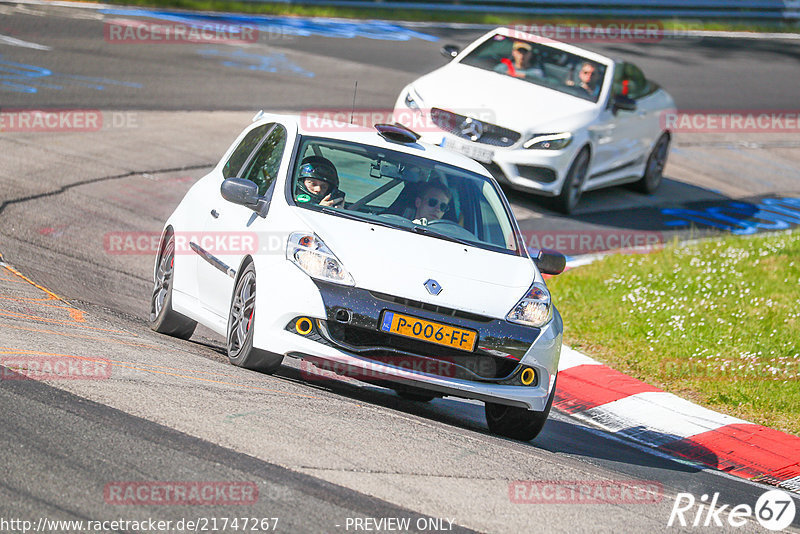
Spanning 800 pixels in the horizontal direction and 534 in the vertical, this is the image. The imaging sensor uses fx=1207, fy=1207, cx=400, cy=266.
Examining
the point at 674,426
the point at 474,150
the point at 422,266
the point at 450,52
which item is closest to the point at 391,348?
the point at 422,266

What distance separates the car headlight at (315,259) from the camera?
6602mm

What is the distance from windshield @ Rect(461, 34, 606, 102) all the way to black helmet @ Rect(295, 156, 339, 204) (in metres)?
7.77

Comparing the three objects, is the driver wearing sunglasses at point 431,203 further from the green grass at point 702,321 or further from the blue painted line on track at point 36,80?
the blue painted line on track at point 36,80

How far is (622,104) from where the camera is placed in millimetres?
15180

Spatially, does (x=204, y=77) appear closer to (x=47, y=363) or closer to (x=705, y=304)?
(x=705, y=304)

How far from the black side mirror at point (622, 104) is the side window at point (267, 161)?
793 cm

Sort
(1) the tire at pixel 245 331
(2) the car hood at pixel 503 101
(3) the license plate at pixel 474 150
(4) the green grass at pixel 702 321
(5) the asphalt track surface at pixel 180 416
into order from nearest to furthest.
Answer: (5) the asphalt track surface at pixel 180 416 → (1) the tire at pixel 245 331 → (4) the green grass at pixel 702 321 → (3) the license plate at pixel 474 150 → (2) the car hood at pixel 503 101

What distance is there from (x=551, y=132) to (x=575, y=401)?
5.84 m

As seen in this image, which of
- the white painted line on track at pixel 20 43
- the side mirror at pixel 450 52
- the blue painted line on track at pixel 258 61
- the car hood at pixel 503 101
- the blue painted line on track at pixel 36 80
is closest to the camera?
the car hood at pixel 503 101

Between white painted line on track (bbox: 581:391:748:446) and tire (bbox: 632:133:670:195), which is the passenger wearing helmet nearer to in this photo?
white painted line on track (bbox: 581:391:748:446)

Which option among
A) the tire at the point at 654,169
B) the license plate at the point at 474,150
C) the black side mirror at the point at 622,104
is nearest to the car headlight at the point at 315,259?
the license plate at the point at 474,150

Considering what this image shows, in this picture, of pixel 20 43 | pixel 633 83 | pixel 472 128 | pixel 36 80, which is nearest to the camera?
pixel 472 128

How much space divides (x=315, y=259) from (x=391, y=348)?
667mm

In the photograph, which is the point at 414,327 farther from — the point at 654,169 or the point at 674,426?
the point at 654,169
